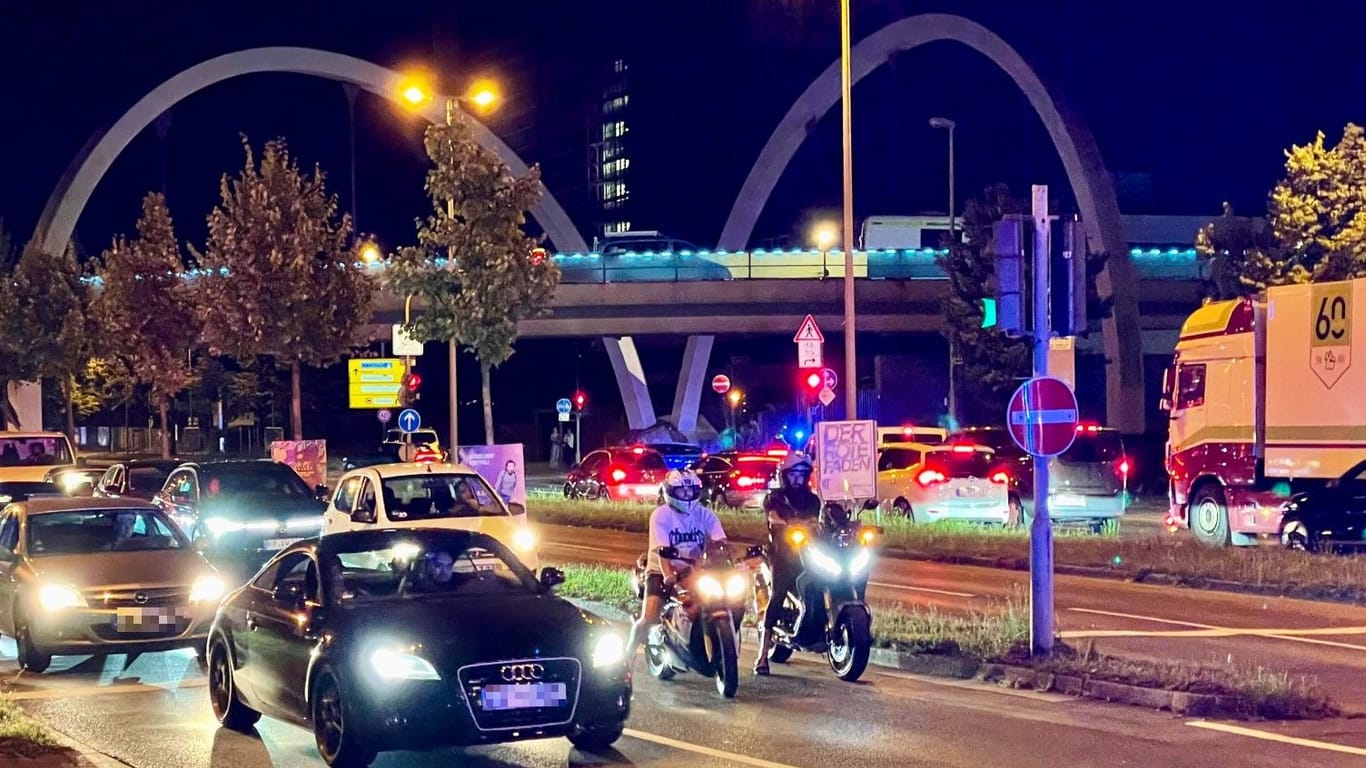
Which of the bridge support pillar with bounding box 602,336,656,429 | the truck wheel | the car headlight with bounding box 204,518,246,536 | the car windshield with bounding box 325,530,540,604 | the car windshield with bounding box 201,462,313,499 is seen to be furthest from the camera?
the bridge support pillar with bounding box 602,336,656,429

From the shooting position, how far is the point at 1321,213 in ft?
123

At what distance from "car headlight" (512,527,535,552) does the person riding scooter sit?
4842 millimetres

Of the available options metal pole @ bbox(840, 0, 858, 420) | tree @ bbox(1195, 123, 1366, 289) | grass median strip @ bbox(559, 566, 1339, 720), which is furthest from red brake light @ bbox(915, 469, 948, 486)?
tree @ bbox(1195, 123, 1366, 289)

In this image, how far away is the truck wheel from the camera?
965 inches

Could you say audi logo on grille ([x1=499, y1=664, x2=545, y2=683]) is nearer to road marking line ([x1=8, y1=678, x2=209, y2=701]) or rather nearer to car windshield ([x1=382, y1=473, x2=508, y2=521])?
road marking line ([x1=8, y1=678, x2=209, y2=701])

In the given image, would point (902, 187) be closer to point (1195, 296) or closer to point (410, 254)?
point (1195, 296)

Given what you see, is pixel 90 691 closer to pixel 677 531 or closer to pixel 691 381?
pixel 677 531

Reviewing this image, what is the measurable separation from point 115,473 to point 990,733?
650 inches

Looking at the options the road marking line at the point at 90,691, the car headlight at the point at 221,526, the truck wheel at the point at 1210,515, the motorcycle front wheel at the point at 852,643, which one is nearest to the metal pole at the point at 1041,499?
the motorcycle front wheel at the point at 852,643

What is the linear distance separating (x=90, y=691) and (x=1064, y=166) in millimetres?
49921

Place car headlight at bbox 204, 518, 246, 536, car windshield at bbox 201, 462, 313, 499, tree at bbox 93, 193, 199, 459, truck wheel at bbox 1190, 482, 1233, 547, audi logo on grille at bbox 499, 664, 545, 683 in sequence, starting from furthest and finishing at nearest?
tree at bbox 93, 193, 199, 459 → truck wheel at bbox 1190, 482, 1233, 547 → car windshield at bbox 201, 462, 313, 499 → car headlight at bbox 204, 518, 246, 536 → audi logo on grille at bbox 499, 664, 545, 683

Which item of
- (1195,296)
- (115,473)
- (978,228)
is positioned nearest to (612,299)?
(978,228)

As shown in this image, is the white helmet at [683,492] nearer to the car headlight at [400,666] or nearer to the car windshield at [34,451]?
the car headlight at [400,666]

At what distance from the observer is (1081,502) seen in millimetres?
26828
